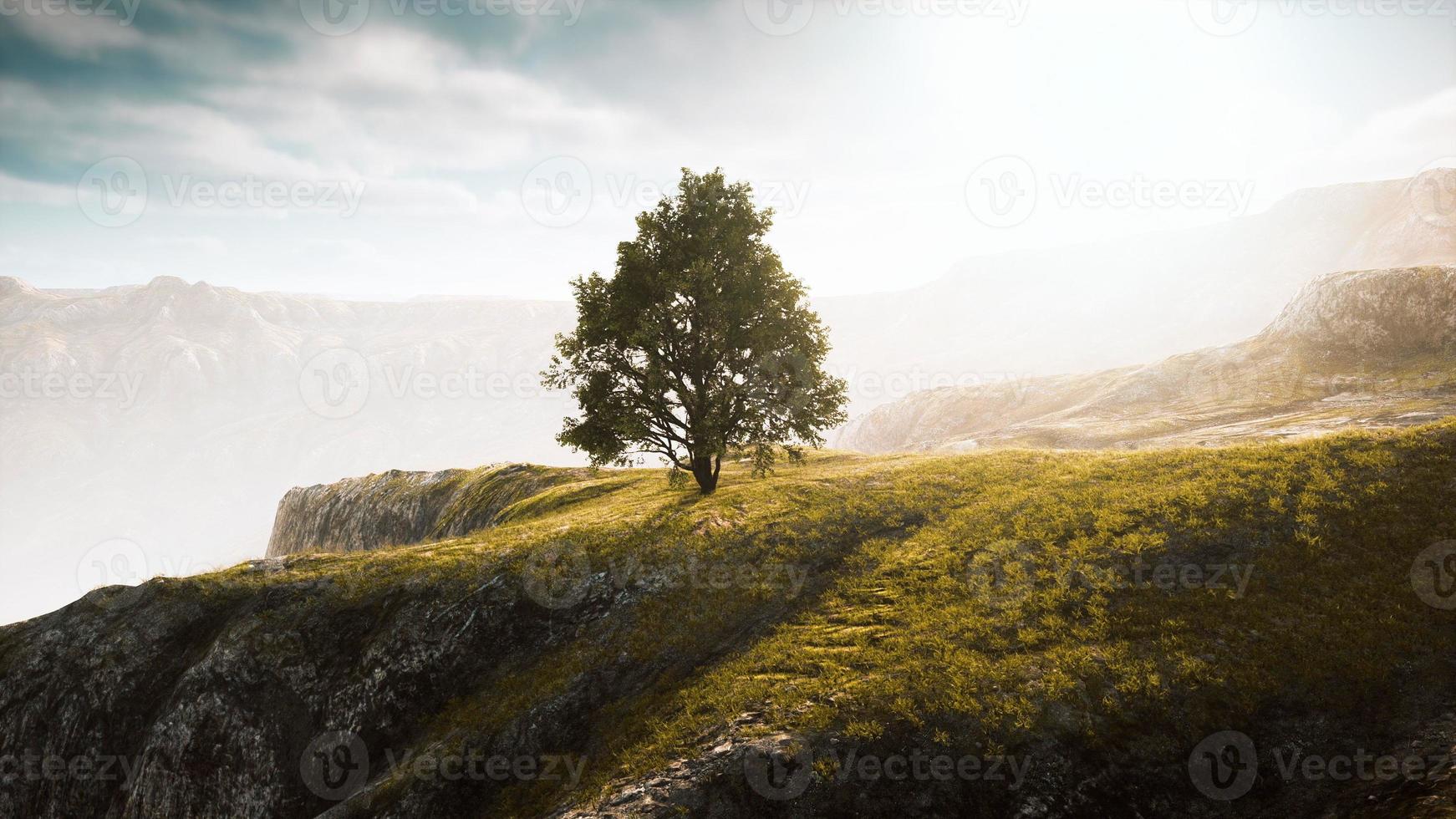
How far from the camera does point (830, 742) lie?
46.8ft

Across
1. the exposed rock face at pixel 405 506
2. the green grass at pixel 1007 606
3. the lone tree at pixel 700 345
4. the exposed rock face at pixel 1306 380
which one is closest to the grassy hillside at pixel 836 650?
the green grass at pixel 1007 606

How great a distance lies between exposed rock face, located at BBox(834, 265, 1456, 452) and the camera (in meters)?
53.1

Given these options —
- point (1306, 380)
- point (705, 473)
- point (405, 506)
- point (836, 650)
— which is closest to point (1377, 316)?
point (1306, 380)

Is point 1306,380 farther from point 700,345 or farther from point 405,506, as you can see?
point 405,506

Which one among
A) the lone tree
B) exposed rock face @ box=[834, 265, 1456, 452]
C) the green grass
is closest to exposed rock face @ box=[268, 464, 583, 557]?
the lone tree

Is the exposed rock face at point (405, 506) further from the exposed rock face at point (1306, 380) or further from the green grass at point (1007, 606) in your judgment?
the exposed rock face at point (1306, 380)

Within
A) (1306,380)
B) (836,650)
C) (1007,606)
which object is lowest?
(836,650)

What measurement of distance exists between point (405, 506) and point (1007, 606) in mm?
55538

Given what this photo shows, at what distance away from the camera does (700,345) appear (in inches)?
1187

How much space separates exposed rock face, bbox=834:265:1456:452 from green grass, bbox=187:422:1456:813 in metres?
38.0

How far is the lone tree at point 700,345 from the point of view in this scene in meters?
29.4

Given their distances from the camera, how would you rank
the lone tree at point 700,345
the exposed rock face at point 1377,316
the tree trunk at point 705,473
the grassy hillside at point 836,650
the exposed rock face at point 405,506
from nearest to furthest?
1. the grassy hillside at point 836,650
2. the lone tree at point 700,345
3. the tree trunk at point 705,473
4. the exposed rock face at point 405,506
5. the exposed rock face at point 1377,316

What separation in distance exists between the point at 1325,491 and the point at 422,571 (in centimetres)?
3433

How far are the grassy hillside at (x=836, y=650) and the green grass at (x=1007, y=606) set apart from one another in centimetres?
10
